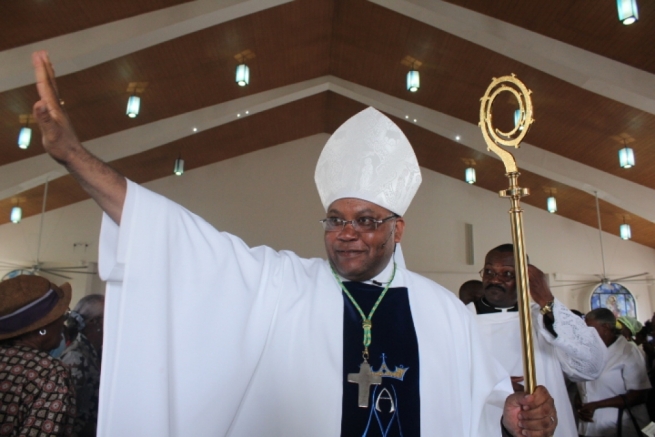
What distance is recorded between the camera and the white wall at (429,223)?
11.8 meters

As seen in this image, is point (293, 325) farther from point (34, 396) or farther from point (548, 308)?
point (548, 308)

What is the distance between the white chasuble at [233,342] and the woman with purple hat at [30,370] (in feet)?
2.52

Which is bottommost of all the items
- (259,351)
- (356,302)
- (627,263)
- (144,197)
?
(259,351)

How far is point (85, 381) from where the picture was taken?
2.63 m

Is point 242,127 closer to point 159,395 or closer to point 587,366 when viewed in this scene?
point 587,366

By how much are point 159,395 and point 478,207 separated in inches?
458

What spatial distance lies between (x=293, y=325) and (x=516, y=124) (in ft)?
2.92

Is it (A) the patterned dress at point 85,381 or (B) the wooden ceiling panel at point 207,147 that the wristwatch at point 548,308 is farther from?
(B) the wooden ceiling panel at point 207,147

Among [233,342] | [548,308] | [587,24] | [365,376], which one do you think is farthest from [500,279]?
[587,24]

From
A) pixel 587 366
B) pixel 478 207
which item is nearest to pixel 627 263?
pixel 478 207

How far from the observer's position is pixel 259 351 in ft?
4.87

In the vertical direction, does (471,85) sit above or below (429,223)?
above

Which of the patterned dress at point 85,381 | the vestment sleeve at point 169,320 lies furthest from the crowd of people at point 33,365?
the vestment sleeve at point 169,320

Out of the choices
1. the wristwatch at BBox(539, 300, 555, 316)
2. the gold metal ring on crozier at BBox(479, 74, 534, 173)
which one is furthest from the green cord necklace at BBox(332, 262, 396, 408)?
the wristwatch at BBox(539, 300, 555, 316)
